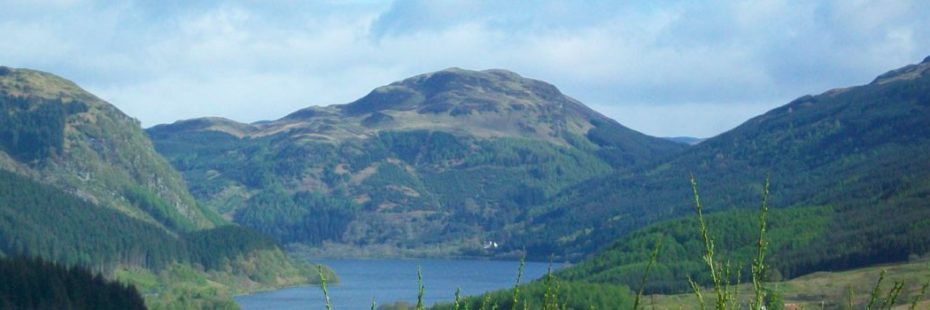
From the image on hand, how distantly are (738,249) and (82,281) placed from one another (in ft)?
338

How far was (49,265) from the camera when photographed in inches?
4550

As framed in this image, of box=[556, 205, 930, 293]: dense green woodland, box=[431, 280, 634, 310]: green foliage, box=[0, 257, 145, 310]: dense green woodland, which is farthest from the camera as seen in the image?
box=[556, 205, 930, 293]: dense green woodland

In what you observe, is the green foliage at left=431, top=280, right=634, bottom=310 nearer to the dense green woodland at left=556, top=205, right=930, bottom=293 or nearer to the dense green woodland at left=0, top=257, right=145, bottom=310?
the dense green woodland at left=556, top=205, right=930, bottom=293

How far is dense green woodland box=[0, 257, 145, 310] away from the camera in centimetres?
10544

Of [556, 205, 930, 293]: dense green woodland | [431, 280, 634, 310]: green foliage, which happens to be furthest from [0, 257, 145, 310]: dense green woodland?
[556, 205, 930, 293]: dense green woodland

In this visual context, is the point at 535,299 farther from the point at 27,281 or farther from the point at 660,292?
the point at 27,281

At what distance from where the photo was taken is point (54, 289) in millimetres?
109438

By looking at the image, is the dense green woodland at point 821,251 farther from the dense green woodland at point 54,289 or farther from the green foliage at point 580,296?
the dense green woodland at point 54,289

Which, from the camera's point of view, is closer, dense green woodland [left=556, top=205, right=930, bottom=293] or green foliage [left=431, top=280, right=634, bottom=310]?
green foliage [left=431, top=280, right=634, bottom=310]

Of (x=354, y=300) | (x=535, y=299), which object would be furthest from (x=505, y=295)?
(x=354, y=300)

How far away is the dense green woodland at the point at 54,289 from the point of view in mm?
105438

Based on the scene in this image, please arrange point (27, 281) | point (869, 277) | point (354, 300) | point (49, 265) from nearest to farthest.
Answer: point (27, 281) < point (49, 265) < point (869, 277) < point (354, 300)

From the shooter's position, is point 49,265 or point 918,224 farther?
point 918,224

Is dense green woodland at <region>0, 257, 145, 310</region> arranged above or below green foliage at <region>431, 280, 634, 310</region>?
above
